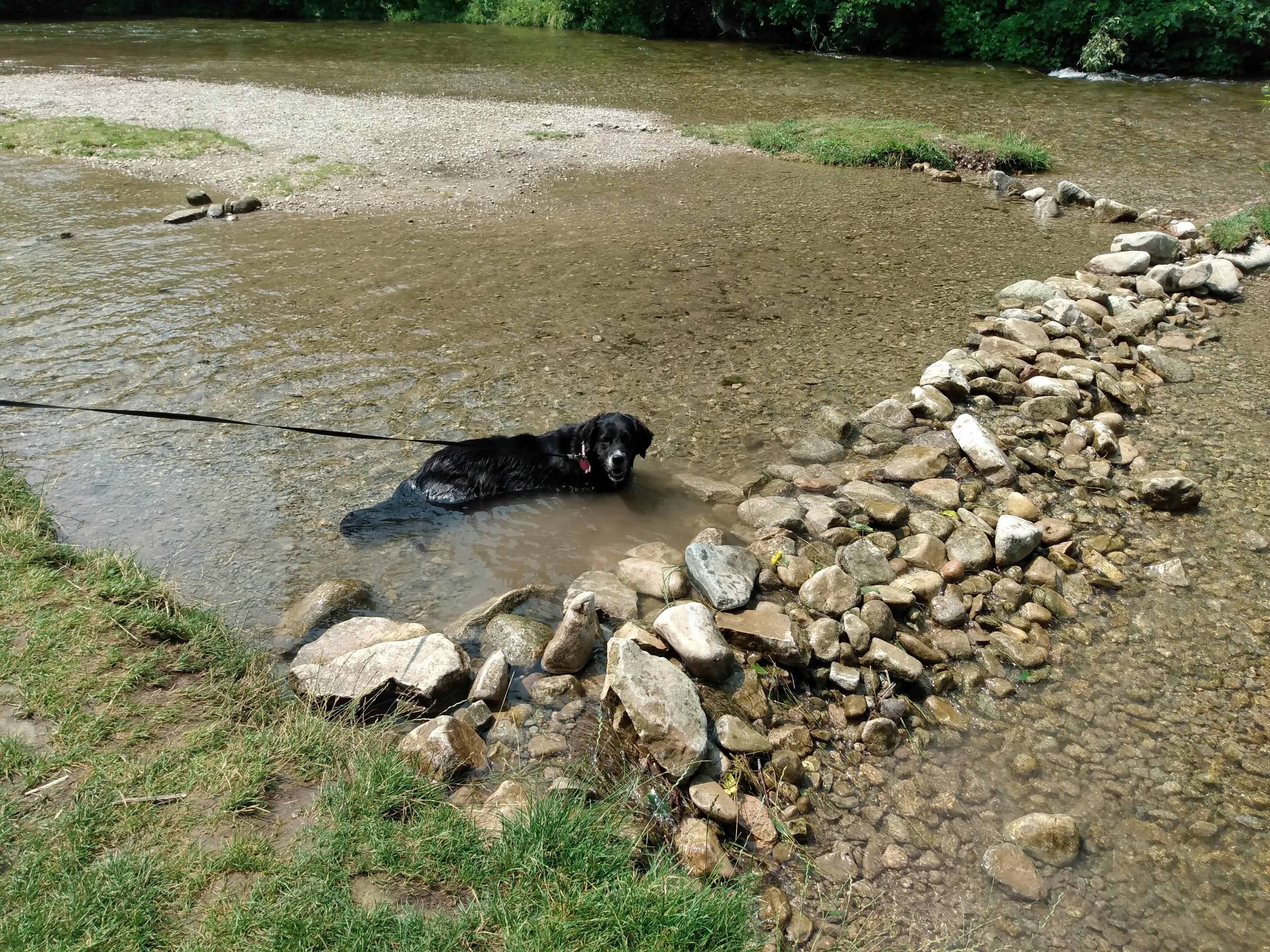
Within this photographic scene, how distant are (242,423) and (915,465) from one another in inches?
155

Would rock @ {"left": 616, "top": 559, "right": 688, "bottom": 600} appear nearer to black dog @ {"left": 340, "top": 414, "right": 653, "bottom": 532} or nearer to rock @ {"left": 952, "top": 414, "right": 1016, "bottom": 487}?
black dog @ {"left": 340, "top": 414, "right": 653, "bottom": 532}

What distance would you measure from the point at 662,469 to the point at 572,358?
171cm

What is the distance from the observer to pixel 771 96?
18172 millimetres

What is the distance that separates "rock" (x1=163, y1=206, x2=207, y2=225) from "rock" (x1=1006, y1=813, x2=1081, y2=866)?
33.2ft

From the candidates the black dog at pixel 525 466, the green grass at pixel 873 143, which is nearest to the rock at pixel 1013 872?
the black dog at pixel 525 466

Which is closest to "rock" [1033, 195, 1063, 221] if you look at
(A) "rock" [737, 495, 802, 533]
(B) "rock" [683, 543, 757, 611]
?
(A) "rock" [737, 495, 802, 533]

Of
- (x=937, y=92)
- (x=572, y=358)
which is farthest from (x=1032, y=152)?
(x=572, y=358)

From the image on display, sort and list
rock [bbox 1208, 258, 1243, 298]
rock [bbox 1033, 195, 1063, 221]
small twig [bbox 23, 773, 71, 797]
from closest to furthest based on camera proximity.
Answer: small twig [bbox 23, 773, 71, 797] < rock [bbox 1208, 258, 1243, 298] < rock [bbox 1033, 195, 1063, 221]

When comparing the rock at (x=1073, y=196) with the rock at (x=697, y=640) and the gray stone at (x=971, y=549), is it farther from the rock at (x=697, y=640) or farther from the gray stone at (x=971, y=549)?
the rock at (x=697, y=640)

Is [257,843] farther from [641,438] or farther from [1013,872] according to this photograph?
[641,438]

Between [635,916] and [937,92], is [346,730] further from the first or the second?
[937,92]

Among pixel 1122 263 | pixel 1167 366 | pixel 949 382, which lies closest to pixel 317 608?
pixel 949 382

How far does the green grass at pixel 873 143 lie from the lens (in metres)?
12.9

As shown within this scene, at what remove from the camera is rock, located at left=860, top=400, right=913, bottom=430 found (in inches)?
227
